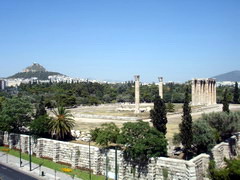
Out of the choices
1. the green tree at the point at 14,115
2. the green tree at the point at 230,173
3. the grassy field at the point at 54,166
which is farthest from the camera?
the green tree at the point at 14,115

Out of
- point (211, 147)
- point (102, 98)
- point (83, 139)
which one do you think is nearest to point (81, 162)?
point (83, 139)

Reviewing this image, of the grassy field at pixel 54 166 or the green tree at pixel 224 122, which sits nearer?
the grassy field at pixel 54 166

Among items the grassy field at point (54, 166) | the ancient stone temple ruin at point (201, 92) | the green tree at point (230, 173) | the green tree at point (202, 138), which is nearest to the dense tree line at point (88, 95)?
A: the ancient stone temple ruin at point (201, 92)

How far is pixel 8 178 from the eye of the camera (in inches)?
926

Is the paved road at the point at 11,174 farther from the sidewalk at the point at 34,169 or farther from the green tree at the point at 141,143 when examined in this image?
the green tree at the point at 141,143

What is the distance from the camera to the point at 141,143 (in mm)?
21547

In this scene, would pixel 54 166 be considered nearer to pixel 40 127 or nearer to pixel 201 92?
pixel 40 127

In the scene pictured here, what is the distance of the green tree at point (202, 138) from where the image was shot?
82.0 feet

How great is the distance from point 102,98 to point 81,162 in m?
85.6

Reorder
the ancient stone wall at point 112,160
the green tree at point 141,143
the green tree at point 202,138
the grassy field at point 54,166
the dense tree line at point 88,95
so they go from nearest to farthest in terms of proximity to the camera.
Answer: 1. the ancient stone wall at point 112,160
2. the green tree at point 141,143
3. the grassy field at point 54,166
4. the green tree at point 202,138
5. the dense tree line at point 88,95

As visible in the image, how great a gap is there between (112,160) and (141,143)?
4.31 metres

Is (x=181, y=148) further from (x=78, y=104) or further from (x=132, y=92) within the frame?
(x=132, y=92)

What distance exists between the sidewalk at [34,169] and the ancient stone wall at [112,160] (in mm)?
2317

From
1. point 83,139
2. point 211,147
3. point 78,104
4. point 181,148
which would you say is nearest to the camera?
point 211,147
